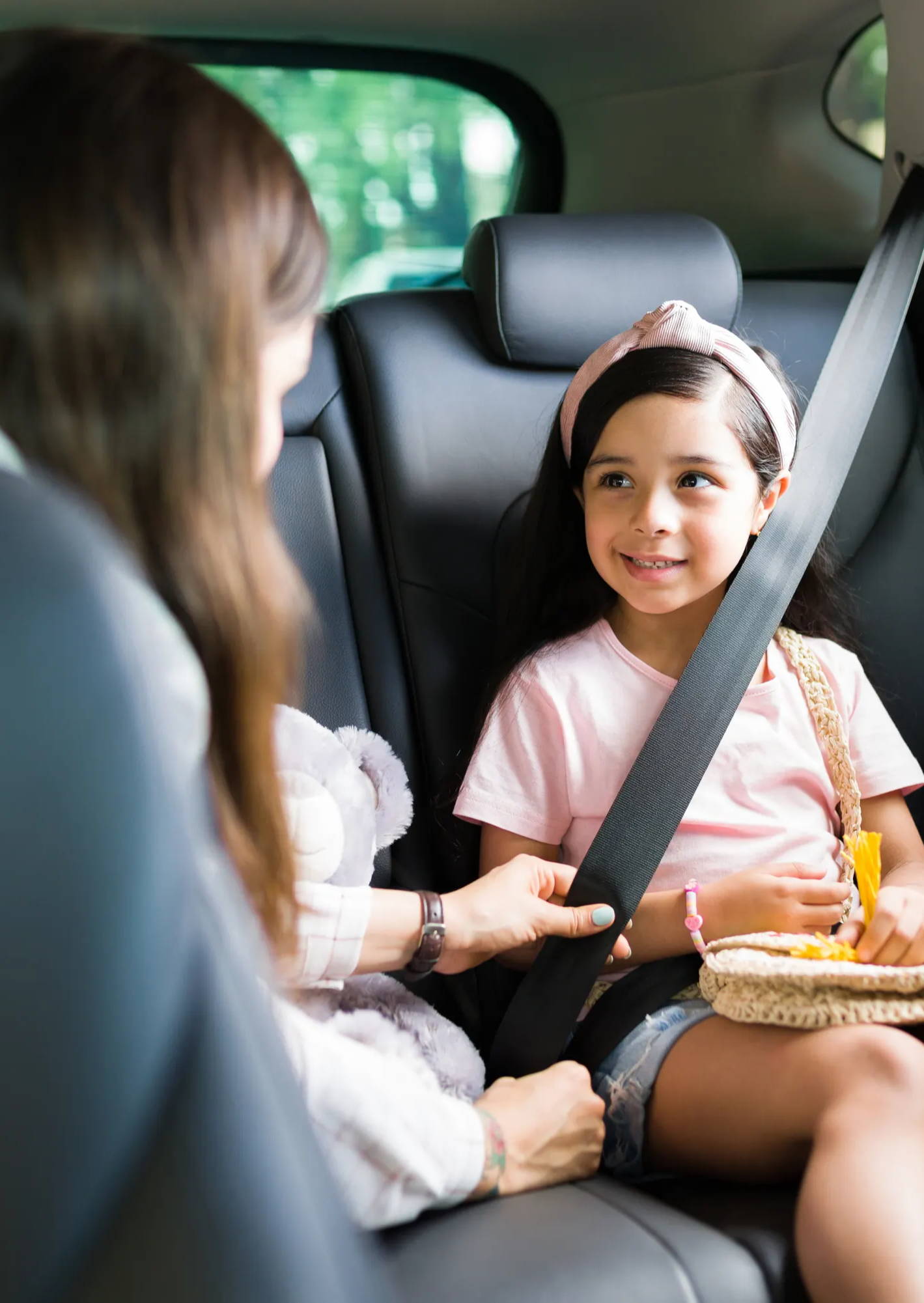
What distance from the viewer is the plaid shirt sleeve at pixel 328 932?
3.37 ft

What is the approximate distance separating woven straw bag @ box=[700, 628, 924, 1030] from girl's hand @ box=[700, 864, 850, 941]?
0.16ft

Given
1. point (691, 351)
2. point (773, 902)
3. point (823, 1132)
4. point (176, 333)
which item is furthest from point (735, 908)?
point (176, 333)

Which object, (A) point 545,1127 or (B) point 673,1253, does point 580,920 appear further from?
(B) point 673,1253

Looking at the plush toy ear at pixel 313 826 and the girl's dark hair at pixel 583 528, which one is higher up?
the girl's dark hair at pixel 583 528

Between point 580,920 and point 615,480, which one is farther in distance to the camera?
point 615,480

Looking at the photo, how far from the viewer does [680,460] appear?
49.6 inches

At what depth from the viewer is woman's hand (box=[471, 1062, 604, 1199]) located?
98 centimetres

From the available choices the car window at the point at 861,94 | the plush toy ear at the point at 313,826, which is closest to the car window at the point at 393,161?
the car window at the point at 861,94

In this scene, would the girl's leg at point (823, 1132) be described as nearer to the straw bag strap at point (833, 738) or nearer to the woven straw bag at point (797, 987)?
the woven straw bag at point (797, 987)

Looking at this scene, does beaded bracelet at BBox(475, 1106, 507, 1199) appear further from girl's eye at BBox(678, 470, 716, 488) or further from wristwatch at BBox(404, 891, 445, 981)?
girl's eye at BBox(678, 470, 716, 488)

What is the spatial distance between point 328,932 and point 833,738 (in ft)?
1.96

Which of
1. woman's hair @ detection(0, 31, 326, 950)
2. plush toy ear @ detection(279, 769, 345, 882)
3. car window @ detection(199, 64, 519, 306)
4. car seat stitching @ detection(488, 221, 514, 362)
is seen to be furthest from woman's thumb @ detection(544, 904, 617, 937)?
car window @ detection(199, 64, 519, 306)

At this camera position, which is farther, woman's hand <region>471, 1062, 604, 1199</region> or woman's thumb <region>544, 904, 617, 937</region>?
woman's thumb <region>544, 904, 617, 937</region>

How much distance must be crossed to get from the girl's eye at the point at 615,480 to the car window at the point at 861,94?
1.03m
